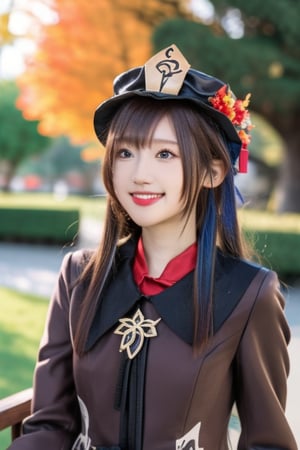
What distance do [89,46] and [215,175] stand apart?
11.2 meters

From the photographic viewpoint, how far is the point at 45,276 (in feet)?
27.9

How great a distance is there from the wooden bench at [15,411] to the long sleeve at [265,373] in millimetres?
675

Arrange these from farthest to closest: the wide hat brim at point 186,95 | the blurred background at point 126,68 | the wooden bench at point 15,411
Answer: the blurred background at point 126,68
the wooden bench at point 15,411
the wide hat brim at point 186,95

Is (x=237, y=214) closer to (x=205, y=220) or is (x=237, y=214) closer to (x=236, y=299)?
(x=205, y=220)

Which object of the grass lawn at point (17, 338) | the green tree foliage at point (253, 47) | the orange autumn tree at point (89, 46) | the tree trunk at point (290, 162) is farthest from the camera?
the tree trunk at point (290, 162)

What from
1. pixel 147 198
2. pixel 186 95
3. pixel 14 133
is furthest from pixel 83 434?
pixel 14 133

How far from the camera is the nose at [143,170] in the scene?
1.38 m

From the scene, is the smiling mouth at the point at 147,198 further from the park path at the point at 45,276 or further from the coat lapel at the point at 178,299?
the park path at the point at 45,276

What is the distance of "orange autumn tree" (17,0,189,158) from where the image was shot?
38.7ft

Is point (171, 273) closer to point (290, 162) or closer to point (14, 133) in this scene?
point (290, 162)

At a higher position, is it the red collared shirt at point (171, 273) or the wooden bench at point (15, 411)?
the red collared shirt at point (171, 273)

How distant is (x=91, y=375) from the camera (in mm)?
1472

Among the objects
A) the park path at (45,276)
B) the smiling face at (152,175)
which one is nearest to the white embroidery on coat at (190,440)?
the smiling face at (152,175)

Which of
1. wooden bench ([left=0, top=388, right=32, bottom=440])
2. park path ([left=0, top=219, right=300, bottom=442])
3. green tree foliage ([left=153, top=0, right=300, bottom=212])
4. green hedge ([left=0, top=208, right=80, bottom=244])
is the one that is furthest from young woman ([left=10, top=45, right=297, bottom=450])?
green hedge ([left=0, top=208, right=80, bottom=244])
